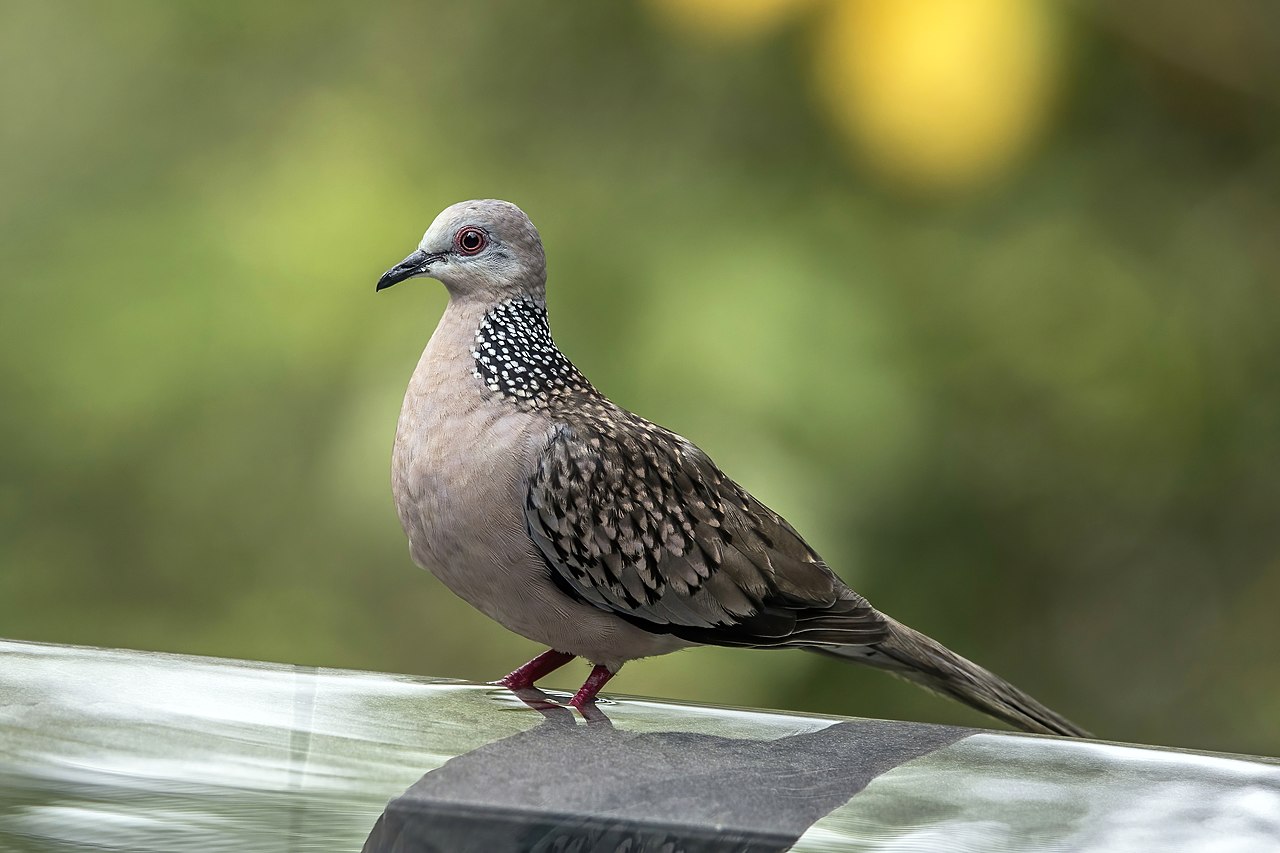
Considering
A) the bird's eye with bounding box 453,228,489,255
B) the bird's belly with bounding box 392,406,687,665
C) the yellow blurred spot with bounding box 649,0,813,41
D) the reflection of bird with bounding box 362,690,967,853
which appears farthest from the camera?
the yellow blurred spot with bounding box 649,0,813,41

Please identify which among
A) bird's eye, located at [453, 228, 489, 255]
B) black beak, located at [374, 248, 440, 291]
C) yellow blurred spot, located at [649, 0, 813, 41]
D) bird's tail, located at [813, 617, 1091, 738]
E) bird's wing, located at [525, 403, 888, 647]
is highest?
yellow blurred spot, located at [649, 0, 813, 41]

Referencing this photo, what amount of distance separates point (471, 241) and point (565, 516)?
34 centimetres

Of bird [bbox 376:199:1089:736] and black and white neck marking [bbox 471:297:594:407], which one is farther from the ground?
black and white neck marking [bbox 471:297:594:407]

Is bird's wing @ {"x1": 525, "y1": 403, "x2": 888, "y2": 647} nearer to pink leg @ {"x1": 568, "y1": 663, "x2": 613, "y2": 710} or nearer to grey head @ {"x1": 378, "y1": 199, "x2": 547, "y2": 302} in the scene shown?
pink leg @ {"x1": 568, "y1": 663, "x2": 613, "y2": 710}

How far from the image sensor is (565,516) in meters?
1.61

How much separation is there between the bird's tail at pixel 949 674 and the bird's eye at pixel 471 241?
2.03 feet

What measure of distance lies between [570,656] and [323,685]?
34 centimetres

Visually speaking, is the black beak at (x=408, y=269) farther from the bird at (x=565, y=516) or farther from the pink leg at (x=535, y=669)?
the pink leg at (x=535, y=669)

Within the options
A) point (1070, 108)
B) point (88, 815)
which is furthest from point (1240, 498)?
point (88, 815)

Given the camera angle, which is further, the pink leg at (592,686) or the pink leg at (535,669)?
the pink leg at (535,669)

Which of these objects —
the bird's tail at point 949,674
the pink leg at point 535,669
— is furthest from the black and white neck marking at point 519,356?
the bird's tail at point 949,674

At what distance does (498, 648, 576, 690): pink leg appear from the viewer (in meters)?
1.73

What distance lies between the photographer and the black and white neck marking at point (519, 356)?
1.67 metres

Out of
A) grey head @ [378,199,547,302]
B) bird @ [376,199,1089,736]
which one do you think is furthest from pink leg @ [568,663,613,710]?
grey head @ [378,199,547,302]
